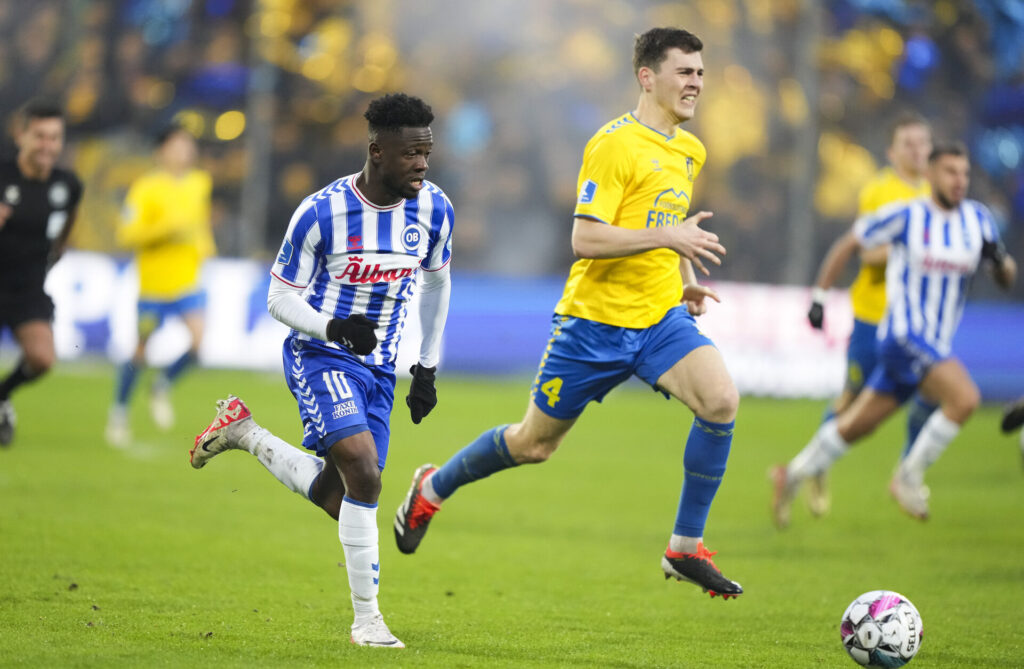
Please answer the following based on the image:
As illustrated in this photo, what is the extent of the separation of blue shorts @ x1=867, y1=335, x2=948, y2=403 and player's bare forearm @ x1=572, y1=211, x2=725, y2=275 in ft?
11.1

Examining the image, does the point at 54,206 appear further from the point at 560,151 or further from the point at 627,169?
the point at 560,151

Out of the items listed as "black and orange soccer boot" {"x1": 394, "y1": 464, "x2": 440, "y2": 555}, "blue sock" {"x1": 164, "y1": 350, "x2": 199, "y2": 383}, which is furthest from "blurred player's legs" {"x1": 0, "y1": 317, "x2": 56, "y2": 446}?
"black and orange soccer boot" {"x1": 394, "y1": 464, "x2": 440, "y2": 555}

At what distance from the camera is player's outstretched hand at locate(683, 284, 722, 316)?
6.01m

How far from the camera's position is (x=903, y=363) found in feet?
27.7

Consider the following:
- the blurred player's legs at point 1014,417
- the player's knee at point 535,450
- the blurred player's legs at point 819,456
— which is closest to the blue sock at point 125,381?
the blurred player's legs at point 819,456

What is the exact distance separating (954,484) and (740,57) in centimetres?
913

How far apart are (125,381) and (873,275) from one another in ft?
20.6

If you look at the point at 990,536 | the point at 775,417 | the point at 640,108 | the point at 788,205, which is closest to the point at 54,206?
the point at 640,108

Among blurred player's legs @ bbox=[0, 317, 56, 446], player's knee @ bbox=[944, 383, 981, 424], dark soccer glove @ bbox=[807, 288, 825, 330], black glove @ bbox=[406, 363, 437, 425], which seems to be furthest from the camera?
blurred player's legs @ bbox=[0, 317, 56, 446]

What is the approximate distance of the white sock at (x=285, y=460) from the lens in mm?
5469

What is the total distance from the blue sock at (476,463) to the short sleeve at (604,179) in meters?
1.19

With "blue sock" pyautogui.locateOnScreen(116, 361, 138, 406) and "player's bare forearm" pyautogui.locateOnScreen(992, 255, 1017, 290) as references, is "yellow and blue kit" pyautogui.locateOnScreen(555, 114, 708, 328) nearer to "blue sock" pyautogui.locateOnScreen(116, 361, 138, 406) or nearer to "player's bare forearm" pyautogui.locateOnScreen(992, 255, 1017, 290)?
"player's bare forearm" pyautogui.locateOnScreen(992, 255, 1017, 290)

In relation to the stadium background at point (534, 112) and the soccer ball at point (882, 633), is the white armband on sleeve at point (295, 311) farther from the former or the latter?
the stadium background at point (534, 112)

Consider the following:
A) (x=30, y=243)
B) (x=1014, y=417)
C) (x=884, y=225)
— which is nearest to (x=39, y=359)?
(x=30, y=243)
